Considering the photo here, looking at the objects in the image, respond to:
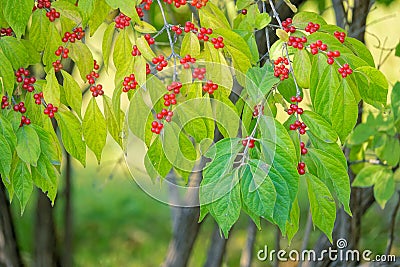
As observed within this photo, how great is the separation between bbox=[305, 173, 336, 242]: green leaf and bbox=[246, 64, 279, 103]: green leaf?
0.12m

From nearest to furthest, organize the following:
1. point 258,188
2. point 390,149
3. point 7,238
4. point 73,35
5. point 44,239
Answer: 1. point 258,188
2. point 73,35
3. point 390,149
4. point 7,238
5. point 44,239

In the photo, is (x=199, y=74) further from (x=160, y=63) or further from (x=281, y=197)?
(x=281, y=197)

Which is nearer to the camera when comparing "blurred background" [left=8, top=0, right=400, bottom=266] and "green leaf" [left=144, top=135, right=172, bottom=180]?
"green leaf" [left=144, top=135, right=172, bottom=180]

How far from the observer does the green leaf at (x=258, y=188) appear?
2.51 ft

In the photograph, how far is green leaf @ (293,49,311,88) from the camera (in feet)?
2.80

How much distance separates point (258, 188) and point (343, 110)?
177 millimetres

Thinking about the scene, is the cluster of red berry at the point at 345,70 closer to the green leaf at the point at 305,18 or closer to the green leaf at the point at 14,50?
the green leaf at the point at 305,18

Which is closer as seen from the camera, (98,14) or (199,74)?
(199,74)

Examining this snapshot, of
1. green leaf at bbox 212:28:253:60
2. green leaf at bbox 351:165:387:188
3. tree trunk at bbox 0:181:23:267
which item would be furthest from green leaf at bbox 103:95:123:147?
tree trunk at bbox 0:181:23:267

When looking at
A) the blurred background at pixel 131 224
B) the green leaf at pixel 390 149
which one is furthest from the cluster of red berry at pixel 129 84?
the blurred background at pixel 131 224

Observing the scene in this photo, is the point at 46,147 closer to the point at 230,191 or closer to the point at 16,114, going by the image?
the point at 16,114

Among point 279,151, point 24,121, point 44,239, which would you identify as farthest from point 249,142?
point 44,239

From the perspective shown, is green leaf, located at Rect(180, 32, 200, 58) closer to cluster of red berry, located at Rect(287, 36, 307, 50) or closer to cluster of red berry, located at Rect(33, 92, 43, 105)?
cluster of red berry, located at Rect(287, 36, 307, 50)

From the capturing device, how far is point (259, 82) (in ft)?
2.79
